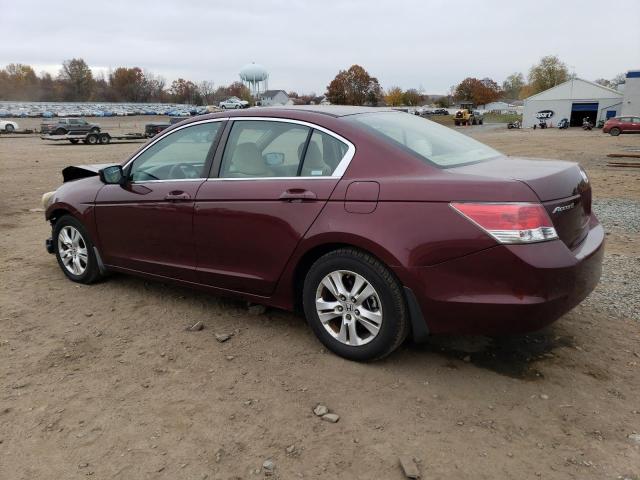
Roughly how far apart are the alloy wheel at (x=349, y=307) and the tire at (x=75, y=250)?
2659 millimetres

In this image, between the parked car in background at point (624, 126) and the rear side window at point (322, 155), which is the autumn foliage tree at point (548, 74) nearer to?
the parked car in background at point (624, 126)

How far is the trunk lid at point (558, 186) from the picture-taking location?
2.94 m

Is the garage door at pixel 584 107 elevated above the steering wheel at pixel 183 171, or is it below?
below

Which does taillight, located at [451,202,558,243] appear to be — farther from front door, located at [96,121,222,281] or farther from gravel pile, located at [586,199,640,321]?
front door, located at [96,121,222,281]

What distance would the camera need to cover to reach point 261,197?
3658 millimetres

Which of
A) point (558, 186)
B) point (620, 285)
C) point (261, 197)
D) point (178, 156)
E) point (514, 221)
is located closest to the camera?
point (514, 221)

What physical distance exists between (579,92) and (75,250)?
6827 cm

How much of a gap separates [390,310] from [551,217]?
1.04 m

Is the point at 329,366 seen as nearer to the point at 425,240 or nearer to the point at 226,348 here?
the point at 226,348

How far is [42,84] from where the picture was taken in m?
126

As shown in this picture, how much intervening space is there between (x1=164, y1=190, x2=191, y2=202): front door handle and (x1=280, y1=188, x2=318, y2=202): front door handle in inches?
36.3

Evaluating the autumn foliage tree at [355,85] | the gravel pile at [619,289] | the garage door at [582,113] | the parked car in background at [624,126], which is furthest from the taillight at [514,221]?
the autumn foliage tree at [355,85]

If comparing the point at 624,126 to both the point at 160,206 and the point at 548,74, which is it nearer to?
the point at 160,206

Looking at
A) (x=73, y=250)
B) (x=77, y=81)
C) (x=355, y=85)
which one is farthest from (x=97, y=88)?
(x=73, y=250)
